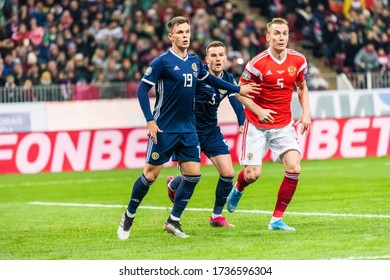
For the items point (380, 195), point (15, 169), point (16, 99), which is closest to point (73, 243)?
point (380, 195)

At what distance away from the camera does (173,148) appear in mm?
12711

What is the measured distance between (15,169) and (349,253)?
15.7 m

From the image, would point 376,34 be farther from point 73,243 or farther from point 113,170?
point 73,243

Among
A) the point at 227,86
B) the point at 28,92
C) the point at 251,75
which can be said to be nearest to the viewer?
the point at 227,86

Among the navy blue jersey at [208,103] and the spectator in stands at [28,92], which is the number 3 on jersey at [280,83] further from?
the spectator in stands at [28,92]

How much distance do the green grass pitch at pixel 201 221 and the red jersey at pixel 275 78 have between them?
4.83 ft

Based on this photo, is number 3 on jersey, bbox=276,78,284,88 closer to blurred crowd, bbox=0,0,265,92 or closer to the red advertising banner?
the red advertising banner

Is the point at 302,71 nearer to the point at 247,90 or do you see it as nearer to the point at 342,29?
the point at 247,90

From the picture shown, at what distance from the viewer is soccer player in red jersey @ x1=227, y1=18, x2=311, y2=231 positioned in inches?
526

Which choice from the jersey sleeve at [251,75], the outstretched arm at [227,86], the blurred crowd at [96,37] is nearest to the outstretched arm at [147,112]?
the outstretched arm at [227,86]

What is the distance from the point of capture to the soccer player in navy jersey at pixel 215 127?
14180 millimetres

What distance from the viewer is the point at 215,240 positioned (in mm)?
12492

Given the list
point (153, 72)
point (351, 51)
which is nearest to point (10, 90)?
point (351, 51)

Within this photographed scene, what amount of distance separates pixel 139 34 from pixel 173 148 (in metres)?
18.6
